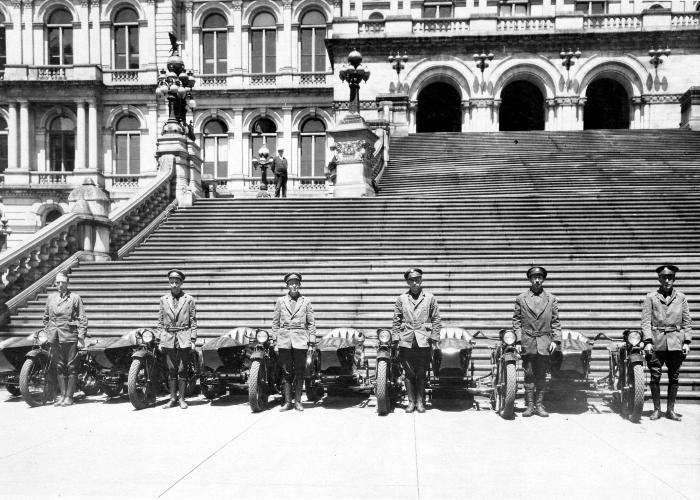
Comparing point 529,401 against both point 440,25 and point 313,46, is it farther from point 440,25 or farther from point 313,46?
point 313,46

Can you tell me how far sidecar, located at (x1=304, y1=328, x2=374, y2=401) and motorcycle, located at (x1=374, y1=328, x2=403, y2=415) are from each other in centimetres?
36

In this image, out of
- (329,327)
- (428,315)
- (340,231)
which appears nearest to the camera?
(428,315)

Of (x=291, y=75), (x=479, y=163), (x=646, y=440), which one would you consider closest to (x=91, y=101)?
(x=291, y=75)

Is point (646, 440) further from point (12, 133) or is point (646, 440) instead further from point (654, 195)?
point (12, 133)

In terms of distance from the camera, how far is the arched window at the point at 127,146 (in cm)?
3725

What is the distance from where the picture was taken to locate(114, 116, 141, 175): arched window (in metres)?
37.2

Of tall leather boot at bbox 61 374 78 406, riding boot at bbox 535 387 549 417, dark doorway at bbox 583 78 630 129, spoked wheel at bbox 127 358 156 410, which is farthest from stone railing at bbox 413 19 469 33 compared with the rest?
tall leather boot at bbox 61 374 78 406

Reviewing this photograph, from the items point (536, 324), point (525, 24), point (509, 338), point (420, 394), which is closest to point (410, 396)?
point (420, 394)

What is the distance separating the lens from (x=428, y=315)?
7.89 meters

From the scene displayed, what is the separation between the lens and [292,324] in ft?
26.4

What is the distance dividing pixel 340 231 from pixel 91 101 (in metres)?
27.2

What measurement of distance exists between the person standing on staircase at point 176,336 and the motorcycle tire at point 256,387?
1009 mm

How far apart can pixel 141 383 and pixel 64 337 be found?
4.25 feet

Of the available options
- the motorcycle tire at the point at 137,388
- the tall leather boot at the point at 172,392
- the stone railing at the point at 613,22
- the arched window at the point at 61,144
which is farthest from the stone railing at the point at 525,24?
the motorcycle tire at the point at 137,388
